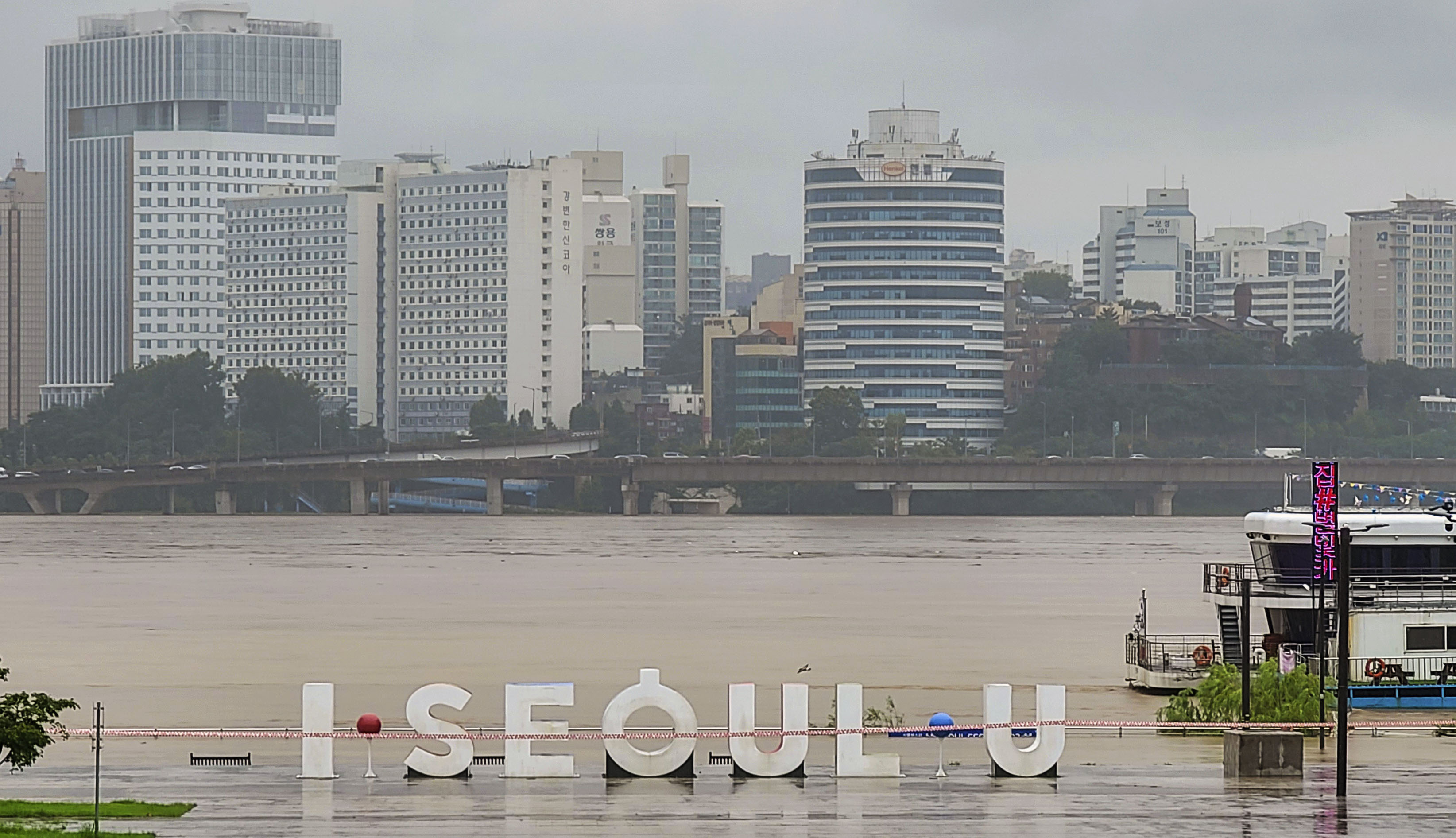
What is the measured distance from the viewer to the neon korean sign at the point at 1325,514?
40.4 m

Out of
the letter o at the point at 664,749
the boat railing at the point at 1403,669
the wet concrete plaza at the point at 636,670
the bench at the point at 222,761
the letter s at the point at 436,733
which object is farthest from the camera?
the boat railing at the point at 1403,669

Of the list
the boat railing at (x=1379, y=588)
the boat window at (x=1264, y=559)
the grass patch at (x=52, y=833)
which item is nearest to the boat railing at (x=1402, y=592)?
the boat railing at (x=1379, y=588)

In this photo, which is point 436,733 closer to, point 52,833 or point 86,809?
point 86,809

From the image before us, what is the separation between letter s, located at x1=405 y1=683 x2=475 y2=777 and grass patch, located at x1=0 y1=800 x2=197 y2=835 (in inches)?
152

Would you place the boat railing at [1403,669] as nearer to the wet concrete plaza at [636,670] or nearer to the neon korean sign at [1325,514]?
the wet concrete plaza at [636,670]

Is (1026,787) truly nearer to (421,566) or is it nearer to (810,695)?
(810,695)

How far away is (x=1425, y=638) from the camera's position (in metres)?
52.2

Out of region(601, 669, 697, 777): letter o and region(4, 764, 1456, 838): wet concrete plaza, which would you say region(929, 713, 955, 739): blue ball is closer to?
region(4, 764, 1456, 838): wet concrete plaza

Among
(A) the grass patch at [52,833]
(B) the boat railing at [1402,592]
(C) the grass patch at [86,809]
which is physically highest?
(B) the boat railing at [1402,592]

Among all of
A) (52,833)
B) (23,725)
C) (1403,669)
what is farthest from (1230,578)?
(52,833)

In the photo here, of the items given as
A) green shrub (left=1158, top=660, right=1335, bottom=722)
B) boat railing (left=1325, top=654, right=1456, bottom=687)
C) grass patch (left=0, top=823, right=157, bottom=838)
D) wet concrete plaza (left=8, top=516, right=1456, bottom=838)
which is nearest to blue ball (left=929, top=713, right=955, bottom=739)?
wet concrete plaza (left=8, top=516, right=1456, bottom=838)

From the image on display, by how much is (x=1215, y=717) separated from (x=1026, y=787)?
12.7 m

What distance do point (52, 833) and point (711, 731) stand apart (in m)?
11.9

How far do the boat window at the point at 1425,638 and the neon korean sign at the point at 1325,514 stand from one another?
913 cm
